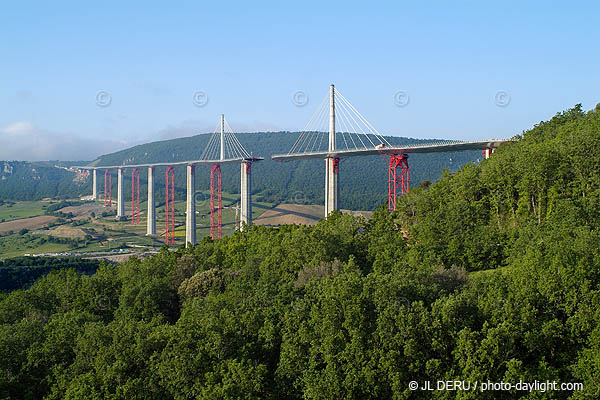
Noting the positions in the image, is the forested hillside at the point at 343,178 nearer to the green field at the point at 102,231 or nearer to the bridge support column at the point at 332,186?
the green field at the point at 102,231

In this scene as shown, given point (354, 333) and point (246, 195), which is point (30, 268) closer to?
point (246, 195)

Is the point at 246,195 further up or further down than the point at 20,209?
further up

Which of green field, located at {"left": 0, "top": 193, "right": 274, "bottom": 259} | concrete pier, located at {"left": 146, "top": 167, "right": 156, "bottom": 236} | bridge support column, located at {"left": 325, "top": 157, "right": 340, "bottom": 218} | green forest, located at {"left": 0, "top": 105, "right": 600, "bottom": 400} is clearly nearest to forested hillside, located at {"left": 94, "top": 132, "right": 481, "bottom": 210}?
green field, located at {"left": 0, "top": 193, "right": 274, "bottom": 259}

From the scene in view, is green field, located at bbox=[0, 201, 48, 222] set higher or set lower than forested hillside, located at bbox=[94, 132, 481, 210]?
lower

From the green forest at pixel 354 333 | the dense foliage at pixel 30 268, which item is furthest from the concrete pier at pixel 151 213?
the green forest at pixel 354 333

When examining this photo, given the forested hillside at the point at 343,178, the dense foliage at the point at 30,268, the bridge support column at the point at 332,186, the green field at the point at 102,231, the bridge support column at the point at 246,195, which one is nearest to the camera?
the dense foliage at the point at 30,268

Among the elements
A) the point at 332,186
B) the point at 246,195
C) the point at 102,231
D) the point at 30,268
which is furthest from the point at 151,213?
the point at 332,186

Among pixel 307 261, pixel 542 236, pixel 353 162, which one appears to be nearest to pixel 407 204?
pixel 307 261

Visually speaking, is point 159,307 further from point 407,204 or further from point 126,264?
point 407,204

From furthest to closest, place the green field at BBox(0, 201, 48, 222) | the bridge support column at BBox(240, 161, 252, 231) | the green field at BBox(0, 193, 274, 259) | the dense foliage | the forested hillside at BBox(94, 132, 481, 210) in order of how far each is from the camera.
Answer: the forested hillside at BBox(94, 132, 481, 210) < the green field at BBox(0, 201, 48, 222) < the green field at BBox(0, 193, 274, 259) < the bridge support column at BBox(240, 161, 252, 231) < the dense foliage

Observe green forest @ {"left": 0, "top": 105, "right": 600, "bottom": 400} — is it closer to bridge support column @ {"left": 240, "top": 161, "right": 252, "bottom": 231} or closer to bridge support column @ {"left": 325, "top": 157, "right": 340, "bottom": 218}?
bridge support column @ {"left": 325, "top": 157, "right": 340, "bottom": 218}

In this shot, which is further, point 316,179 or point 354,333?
point 316,179
